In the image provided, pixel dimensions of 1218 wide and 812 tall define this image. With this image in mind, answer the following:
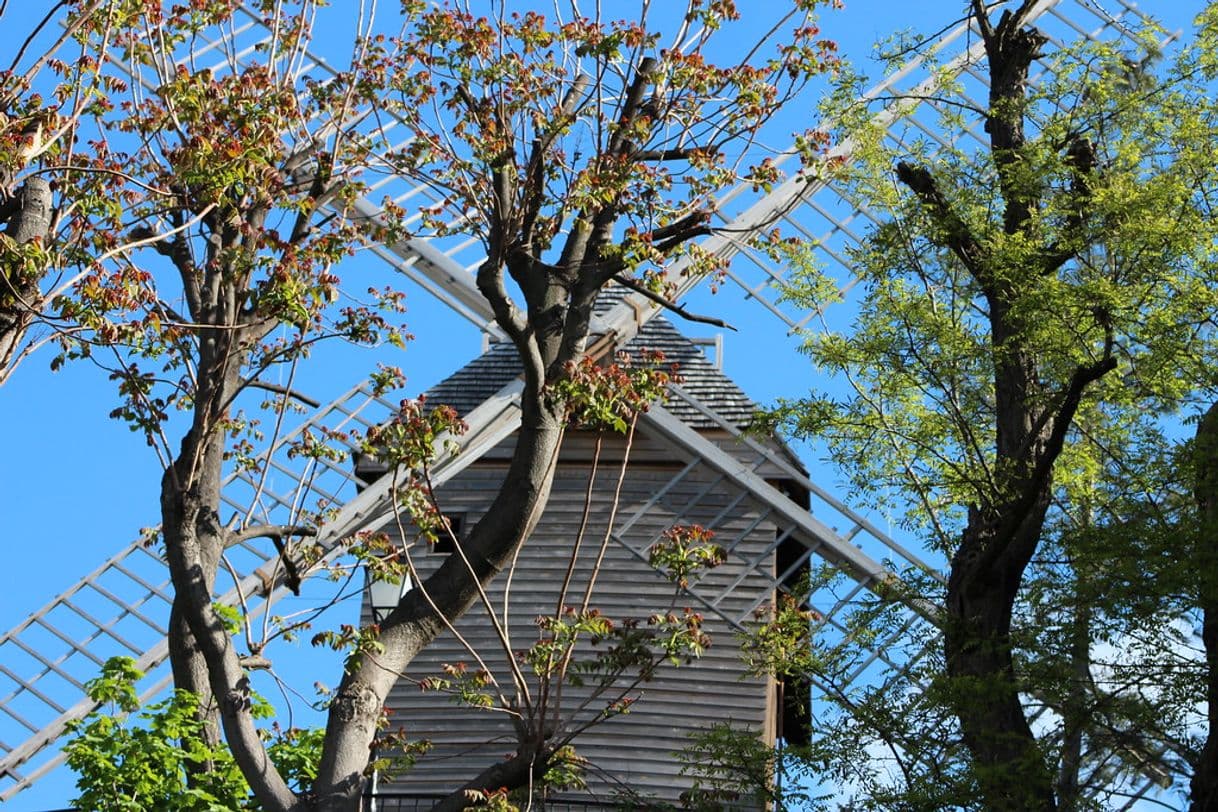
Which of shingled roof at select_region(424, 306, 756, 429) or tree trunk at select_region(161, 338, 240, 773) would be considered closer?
tree trunk at select_region(161, 338, 240, 773)

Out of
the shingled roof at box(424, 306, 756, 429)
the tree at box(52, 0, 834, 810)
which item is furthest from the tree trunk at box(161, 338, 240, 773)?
the shingled roof at box(424, 306, 756, 429)

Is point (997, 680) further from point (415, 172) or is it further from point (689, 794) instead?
point (415, 172)

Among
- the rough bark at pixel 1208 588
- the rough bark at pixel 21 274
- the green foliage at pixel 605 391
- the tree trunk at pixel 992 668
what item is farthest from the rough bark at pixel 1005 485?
the rough bark at pixel 21 274

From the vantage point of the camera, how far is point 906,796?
10836 mm

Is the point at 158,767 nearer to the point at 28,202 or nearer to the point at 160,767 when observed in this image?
the point at 160,767

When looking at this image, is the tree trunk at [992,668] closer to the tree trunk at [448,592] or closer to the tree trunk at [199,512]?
the tree trunk at [448,592]

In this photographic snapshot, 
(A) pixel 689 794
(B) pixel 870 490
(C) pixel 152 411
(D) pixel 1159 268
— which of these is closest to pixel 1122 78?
(D) pixel 1159 268

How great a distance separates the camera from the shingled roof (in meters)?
17.4

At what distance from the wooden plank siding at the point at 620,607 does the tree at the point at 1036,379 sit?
3464mm

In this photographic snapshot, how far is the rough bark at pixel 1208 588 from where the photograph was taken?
10.0 metres

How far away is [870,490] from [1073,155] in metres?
2.61

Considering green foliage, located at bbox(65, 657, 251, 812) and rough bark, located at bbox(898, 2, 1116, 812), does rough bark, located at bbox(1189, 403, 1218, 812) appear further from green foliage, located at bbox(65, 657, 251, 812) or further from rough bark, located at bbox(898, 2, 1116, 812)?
green foliage, located at bbox(65, 657, 251, 812)

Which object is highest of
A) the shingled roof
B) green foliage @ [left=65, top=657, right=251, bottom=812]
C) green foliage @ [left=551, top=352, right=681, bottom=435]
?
the shingled roof

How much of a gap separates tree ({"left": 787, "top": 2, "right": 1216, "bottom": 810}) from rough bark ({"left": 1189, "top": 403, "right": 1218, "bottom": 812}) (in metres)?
0.31
